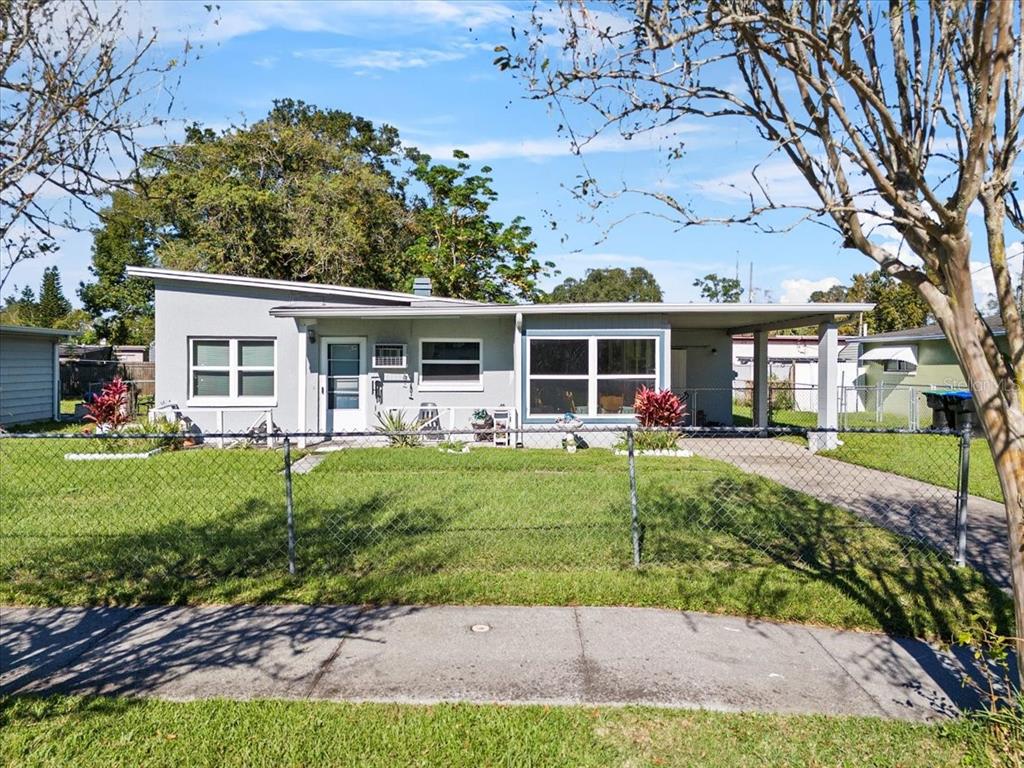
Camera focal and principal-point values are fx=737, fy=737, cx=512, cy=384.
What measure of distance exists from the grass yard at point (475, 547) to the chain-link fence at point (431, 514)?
0.03 metres

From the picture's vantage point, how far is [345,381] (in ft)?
50.5

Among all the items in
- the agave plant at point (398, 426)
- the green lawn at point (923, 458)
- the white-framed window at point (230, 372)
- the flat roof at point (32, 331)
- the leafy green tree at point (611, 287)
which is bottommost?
the green lawn at point (923, 458)

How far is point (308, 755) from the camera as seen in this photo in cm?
332

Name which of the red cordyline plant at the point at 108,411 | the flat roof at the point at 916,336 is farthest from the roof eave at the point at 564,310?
the flat roof at the point at 916,336

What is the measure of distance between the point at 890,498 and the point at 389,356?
958 cm

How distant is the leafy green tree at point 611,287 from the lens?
66.8 m

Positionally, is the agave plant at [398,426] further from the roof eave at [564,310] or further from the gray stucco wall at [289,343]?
the roof eave at [564,310]

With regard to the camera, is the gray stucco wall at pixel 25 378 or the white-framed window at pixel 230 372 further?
the gray stucco wall at pixel 25 378

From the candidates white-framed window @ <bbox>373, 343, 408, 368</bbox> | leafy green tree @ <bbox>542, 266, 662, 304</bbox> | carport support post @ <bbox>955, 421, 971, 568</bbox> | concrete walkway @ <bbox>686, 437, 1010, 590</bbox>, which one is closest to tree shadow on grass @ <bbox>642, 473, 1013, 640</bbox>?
carport support post @ <bbox>955, 421, 971, 568</bbox>

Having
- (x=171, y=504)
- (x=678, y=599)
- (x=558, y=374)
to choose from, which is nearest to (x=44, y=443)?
(x=171, y=504)

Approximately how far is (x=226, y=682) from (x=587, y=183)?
135 inches

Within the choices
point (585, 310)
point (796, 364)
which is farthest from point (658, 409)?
point (796, 364)

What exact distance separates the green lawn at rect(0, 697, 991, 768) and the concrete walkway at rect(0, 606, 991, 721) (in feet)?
0.56

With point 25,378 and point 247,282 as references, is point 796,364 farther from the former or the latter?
point 25,378
